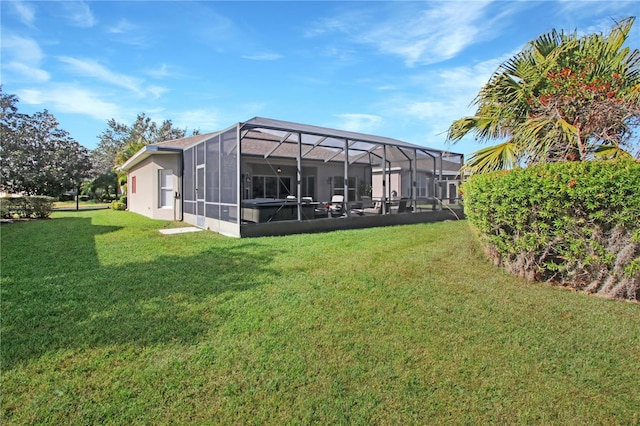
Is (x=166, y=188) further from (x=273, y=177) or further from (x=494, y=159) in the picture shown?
(x=494, y=159)

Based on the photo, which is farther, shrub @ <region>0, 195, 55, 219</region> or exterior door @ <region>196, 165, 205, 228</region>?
shrub @ <region>0, 195, 55, 219</region>

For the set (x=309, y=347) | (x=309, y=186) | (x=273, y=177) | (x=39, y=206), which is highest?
(x=273, y=177)

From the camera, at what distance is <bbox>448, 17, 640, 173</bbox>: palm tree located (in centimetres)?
535

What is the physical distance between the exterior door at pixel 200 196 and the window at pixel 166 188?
2980 mm

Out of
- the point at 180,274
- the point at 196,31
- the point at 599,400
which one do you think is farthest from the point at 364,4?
the point at 599,400

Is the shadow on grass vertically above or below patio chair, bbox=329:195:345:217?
below

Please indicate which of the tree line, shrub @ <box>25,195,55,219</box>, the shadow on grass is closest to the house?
the shadow on grass

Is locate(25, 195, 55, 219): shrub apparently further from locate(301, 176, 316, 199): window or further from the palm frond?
the palm frond

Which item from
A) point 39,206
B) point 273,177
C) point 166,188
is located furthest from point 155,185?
point 273,177

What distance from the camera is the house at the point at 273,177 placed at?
9.92 meters

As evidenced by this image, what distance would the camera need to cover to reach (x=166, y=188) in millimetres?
14578

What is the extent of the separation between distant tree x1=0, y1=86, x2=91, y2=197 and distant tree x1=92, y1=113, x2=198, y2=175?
16.3 m

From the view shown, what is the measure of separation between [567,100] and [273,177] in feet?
47.3

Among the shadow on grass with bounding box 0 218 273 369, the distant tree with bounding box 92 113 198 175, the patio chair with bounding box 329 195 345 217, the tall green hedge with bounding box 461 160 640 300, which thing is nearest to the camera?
the shadow on grass with bounding box 0 218 273 369
